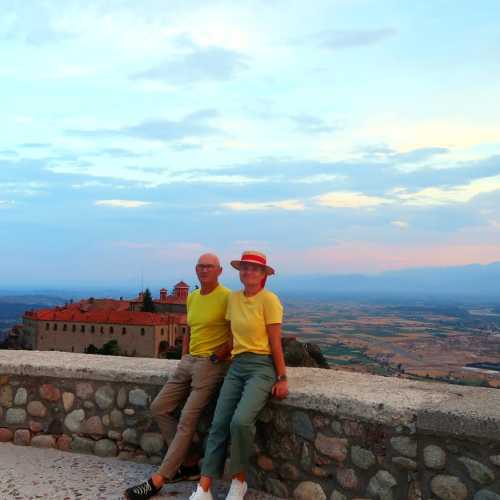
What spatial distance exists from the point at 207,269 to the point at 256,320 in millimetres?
603

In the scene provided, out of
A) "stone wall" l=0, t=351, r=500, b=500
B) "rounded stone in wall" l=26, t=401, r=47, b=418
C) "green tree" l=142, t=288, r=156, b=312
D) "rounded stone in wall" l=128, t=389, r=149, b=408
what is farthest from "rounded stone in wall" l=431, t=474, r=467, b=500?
"green tree" l=142, t=288, r=156, b=312

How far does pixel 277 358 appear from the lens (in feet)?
12.3

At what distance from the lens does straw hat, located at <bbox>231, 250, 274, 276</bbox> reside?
152 inches

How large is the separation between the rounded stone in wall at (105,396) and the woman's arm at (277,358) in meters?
1.59

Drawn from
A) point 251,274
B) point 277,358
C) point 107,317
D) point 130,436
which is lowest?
point 107,317

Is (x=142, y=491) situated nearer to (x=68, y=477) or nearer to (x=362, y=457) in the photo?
(x=68, y=477)

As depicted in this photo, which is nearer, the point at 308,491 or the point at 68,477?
the point at 308,491

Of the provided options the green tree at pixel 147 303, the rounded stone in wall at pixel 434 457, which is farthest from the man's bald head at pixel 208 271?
the green tree at pixel 147 303

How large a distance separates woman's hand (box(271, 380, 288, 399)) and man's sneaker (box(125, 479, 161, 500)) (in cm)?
108

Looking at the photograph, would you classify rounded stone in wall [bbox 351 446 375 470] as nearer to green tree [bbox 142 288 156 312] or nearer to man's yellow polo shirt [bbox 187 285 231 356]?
man's yellow polo shirt [bbox 187 285 231 356]

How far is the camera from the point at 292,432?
3.80m

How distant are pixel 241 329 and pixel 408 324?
311 ft

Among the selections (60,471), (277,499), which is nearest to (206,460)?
(277,499)

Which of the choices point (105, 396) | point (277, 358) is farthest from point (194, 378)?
point (105, 396)
